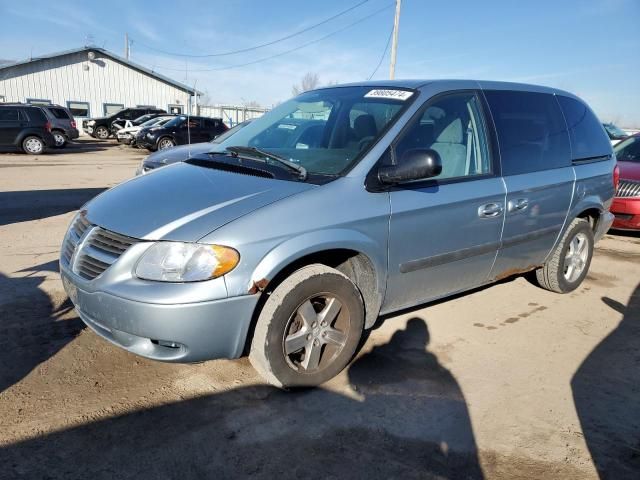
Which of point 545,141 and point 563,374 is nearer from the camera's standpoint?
point 563,374

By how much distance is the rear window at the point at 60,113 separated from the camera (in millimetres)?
21016

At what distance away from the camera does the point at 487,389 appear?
3078mm

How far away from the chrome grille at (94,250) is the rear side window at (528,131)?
2.75 m

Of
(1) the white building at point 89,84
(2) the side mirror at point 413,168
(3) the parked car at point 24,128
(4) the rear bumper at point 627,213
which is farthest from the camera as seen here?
(1) the white building at point 89,84

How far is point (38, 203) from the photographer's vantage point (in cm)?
813

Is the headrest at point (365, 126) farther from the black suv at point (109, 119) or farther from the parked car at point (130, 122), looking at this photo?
the black suv at point (109, 119)

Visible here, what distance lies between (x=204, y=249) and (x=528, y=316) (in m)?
3.05

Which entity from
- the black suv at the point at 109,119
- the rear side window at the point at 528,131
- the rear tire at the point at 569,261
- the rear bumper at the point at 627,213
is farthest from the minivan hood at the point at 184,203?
the black suv at the point at 109,119

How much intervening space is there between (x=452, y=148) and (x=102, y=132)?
27.7m

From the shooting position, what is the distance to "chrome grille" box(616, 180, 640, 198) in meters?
6.99

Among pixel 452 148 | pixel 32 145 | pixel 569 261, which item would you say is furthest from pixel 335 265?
pixel 32 145

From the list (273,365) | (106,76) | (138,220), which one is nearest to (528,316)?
(273,365)

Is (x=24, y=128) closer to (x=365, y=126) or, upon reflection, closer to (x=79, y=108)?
(x=79, y=108)

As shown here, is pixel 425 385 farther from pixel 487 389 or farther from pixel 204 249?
pixel 204 249
